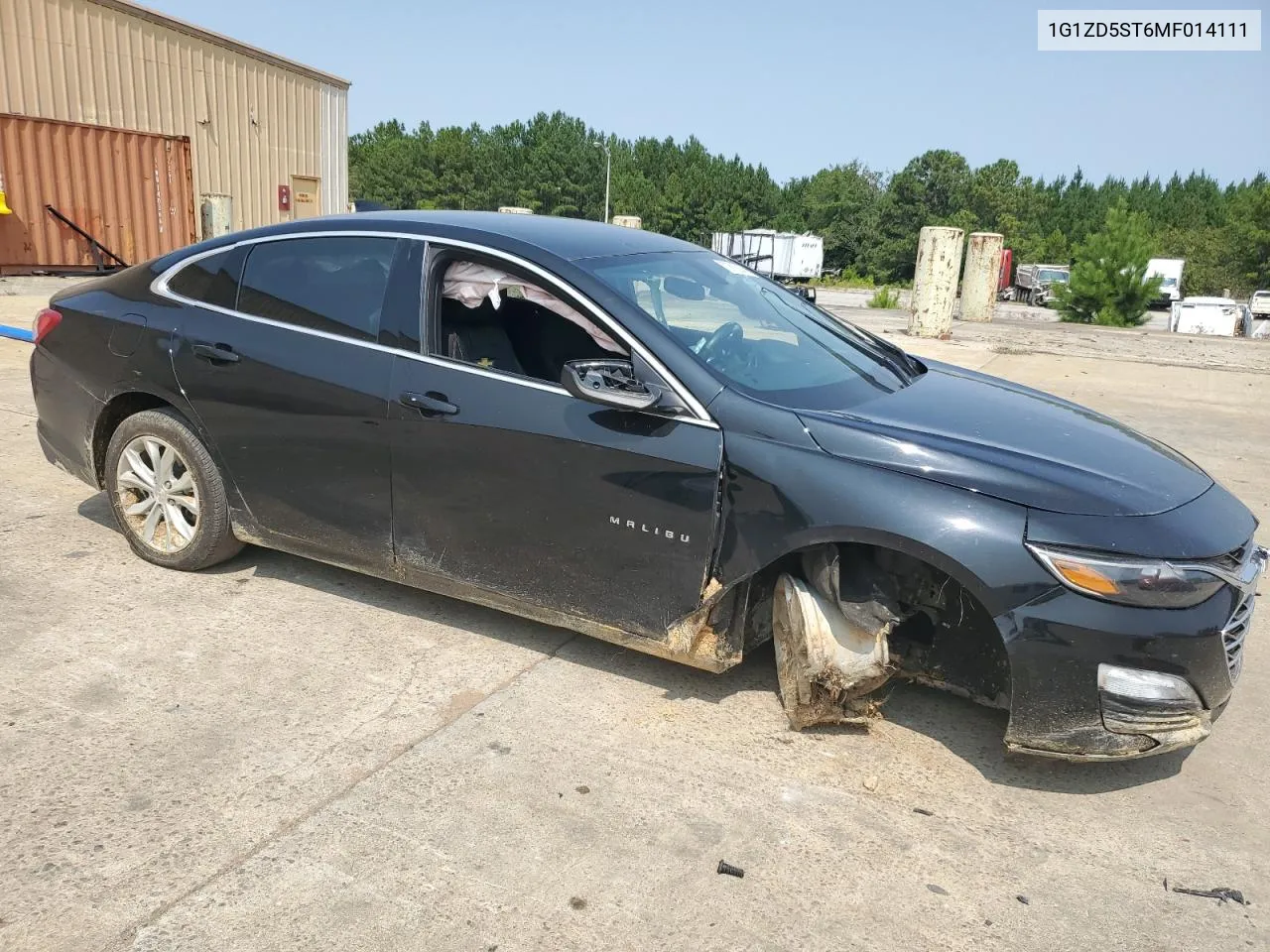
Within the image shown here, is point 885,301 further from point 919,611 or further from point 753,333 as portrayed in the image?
point 919,611

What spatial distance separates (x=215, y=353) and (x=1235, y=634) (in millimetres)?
3845

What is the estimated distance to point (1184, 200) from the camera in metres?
109

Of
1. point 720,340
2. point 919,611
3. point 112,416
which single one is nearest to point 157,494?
point 112,416

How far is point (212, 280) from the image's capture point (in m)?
4.23

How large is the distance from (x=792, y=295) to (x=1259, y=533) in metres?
3.32

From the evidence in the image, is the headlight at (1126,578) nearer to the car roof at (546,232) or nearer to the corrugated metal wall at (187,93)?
the car roof at (546,232)

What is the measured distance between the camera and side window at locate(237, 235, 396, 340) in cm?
385

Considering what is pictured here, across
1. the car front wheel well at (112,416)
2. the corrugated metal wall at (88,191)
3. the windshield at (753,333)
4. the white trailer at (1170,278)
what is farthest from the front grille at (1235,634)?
the white trailer at (1170,278)

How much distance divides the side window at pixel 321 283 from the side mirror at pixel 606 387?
3.20 feet

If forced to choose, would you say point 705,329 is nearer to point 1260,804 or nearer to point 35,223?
point 1260,804

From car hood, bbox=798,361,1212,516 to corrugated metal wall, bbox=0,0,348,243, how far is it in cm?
1844

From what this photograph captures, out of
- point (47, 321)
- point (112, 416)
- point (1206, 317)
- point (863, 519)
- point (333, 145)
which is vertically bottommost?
point (1206, 317)

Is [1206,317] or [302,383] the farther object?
[1206,317]

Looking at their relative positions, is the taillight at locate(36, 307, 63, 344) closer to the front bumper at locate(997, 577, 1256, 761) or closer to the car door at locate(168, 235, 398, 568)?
the car door at locate(168, 235, 398, 568)
